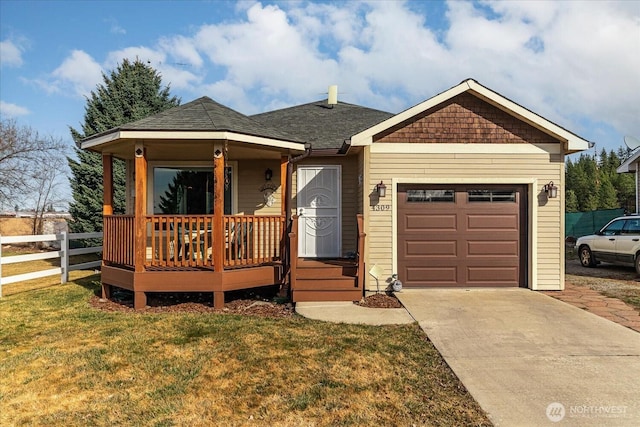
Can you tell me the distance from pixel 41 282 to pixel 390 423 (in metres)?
9.33

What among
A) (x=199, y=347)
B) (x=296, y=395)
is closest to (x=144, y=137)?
(x=199, y=347)

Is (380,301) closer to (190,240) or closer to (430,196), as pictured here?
(430,196)

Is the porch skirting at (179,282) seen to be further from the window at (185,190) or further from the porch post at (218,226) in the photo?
the window at (185,190)

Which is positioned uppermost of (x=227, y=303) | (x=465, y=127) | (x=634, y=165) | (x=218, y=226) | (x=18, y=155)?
(x=18, y=155)

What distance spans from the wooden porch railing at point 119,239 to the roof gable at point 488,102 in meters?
4.31

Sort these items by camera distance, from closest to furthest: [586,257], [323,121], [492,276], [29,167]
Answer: [492,276] → [323,121] → [586,257] → [29,167]

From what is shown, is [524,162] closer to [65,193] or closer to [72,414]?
[72,414]

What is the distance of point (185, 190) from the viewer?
8.83 meters

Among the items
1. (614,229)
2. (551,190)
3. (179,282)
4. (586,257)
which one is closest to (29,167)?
(179,282)

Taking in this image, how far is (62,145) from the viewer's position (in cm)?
1869

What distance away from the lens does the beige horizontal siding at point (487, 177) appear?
7531 millimetres

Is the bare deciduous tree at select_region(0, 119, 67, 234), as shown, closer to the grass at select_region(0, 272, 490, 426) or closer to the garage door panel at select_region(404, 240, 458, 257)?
the grass at select_region(0, 272, 490, 426)

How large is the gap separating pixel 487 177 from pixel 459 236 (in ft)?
4.17

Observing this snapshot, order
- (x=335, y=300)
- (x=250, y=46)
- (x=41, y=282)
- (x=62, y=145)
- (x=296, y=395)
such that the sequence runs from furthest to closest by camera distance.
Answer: (x=62, y=145) → (x=250, y=46) → (x=41, y=282) → (x=335, y=300) → (x=296, y=395)
